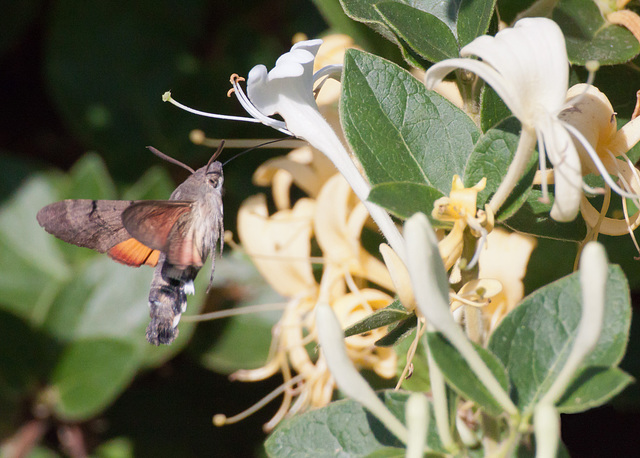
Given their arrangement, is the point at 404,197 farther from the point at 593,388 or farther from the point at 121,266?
the point at 121,266

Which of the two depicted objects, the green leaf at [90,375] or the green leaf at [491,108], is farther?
the green leaf at [90,375]

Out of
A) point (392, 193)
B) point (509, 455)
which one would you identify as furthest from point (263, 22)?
point (509, 455)

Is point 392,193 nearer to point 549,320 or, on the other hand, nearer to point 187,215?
point 549,320

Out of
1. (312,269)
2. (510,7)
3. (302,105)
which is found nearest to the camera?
(302,105)

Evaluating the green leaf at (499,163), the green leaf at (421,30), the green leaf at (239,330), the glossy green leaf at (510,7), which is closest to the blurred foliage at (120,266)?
the green leaf at (239,330)

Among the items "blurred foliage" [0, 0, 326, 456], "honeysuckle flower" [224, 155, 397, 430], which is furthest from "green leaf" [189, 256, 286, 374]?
"honeysuckle flower" [224, 155, 397, 430]

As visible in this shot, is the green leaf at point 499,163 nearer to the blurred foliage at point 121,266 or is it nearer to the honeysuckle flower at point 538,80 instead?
the honeysuckle flower at point 538,80

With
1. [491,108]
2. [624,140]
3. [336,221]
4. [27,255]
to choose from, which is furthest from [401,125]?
[27,255]
